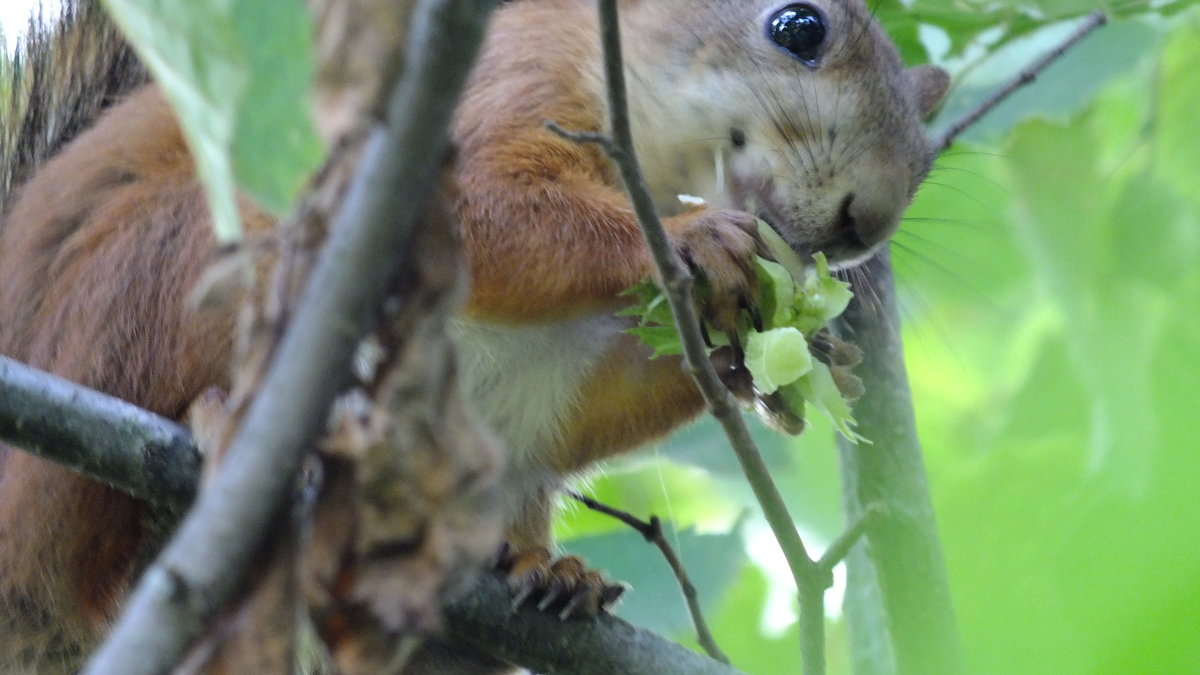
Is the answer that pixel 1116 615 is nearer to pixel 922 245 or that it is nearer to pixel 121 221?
pixel 121 221

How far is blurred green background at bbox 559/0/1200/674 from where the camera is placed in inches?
44.2

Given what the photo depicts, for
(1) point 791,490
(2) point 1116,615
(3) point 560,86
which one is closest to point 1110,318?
(1) point 791,490

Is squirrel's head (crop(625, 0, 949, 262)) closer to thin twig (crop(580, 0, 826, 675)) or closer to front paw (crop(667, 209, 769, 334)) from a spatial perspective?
front paw (crop(667, 209, 769, 334))

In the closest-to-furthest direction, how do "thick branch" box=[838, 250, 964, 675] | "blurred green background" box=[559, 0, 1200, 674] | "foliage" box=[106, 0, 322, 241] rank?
"foliage" box=[106, 0, 322, 241] < "blurred green background" box=[559, 0, 1200, 674] < "thick branch" box=[838, 250, 964, 675]

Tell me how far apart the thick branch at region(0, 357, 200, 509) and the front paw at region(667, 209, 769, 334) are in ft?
2.08

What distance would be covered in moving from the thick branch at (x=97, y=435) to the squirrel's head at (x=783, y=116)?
872mm

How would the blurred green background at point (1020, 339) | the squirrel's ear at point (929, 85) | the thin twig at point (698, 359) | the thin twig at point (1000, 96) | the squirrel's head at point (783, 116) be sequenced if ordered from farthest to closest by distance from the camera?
the squirrel's ear at point (929, 85) → the thin twig at point (1000, 96) → the squirrel's head at point (783, 116) → the blurred green background at point (1020, 339) → the thin twig at point (698, 359)

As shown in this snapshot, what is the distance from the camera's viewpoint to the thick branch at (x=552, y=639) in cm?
157

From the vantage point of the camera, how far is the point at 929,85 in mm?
2375

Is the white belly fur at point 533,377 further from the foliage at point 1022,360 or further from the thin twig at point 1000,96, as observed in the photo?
the thin twig at point 1000,96

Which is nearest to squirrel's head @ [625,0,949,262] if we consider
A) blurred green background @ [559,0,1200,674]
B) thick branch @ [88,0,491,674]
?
blurred green background @ [559,0,1200,674]

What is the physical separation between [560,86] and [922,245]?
1.35 meters

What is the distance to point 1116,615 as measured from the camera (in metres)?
0.61

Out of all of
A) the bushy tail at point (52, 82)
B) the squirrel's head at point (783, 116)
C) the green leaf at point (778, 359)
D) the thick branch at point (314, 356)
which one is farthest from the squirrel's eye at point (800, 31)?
the thick branch at point (314, 356)
